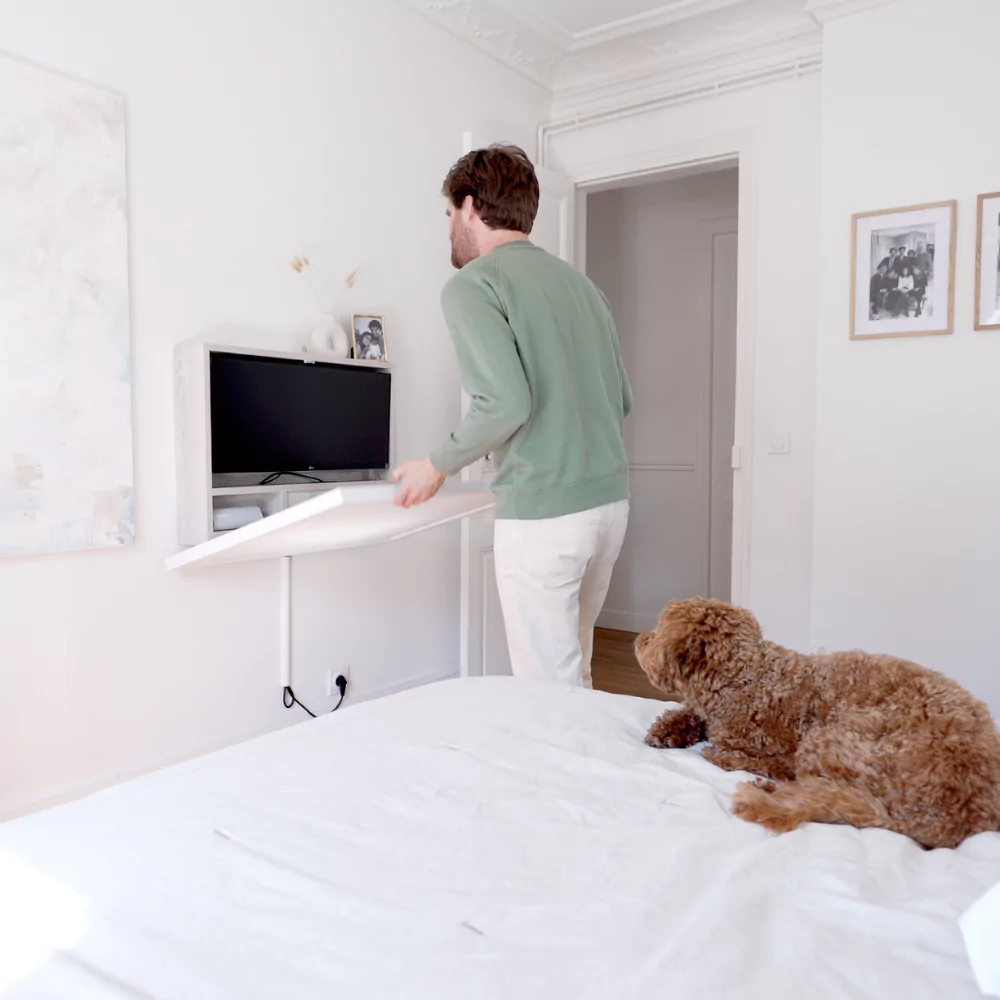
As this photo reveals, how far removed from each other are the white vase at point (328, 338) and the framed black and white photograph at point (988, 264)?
6.95ft

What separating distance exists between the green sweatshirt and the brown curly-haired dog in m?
0.72

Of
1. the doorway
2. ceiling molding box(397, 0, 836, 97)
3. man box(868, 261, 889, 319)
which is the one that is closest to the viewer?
man box(868, 261, 889, 319)

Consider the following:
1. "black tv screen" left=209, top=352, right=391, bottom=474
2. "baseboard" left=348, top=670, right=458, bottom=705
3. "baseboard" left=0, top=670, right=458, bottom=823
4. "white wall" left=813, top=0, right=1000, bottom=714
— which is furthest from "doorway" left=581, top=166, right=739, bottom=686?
"baseboard" left=0, top=670, right=458, bottom=823

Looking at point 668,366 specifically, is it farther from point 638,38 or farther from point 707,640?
point 707,640

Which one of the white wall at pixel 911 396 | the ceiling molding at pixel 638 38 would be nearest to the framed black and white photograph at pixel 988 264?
the white wall at pixel 911 396

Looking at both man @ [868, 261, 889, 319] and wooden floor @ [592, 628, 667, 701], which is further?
wooden floor @ [592, 628, 667, 701]

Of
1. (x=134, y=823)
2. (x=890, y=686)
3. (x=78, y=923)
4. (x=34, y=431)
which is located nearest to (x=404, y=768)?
(x=134, y=823)

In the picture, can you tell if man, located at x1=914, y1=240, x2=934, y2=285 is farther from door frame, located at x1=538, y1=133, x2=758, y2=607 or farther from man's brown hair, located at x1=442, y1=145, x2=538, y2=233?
man's brown hair, located at x1=442, y1=145, x2=538, y2=233

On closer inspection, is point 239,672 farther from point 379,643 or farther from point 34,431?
point 34,431

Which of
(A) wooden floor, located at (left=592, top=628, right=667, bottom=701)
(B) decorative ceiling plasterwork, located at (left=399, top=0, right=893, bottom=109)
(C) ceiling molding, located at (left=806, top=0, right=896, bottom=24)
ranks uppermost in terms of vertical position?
(B) decorative ceiling plasterwork, located at (left=399, top=0, right=893, bottom=109)

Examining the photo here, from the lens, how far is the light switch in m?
3.45

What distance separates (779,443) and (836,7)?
1.57 meters

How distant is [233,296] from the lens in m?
2.70

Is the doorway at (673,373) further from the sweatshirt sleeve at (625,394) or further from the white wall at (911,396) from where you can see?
the sweatshirt sleeve at (625,394)
